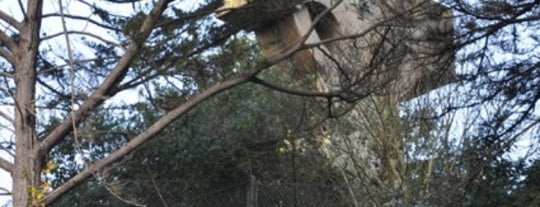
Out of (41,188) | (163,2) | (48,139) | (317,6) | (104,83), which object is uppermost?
(317,6)

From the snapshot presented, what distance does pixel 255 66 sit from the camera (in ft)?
26.5

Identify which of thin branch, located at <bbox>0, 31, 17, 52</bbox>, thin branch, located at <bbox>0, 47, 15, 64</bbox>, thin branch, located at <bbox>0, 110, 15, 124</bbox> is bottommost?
thin branch, located at <bbox>0, 110, 15, 124</bbox>

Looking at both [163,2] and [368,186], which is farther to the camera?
[368,186]

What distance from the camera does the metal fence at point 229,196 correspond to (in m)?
10.5

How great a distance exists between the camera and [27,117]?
778cm

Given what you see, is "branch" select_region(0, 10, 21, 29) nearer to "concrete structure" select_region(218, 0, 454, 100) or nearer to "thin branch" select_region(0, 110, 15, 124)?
"thin branch" select_region(0, 110, 15, 124)

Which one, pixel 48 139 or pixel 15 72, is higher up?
pixel 15 72

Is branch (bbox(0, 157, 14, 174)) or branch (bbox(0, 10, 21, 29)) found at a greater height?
branch (bbox(0, 10, 21, 29))

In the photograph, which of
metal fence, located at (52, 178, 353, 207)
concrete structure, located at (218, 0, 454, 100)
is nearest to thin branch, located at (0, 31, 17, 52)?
concrete structure, located at (218, 0, 454, 100)

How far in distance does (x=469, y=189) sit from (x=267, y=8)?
4.18m

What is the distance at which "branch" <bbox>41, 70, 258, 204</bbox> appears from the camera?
7.56 m

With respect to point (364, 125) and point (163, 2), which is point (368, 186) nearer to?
point (364, 125)

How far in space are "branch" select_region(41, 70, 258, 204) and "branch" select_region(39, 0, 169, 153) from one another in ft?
1.47

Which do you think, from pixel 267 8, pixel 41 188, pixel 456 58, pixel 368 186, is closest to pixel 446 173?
pixel 368 186
